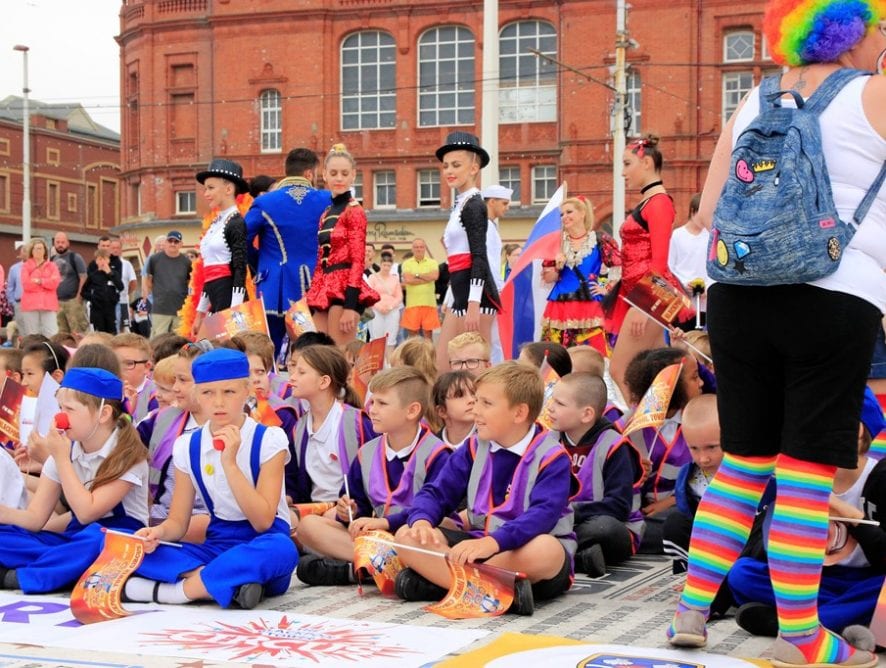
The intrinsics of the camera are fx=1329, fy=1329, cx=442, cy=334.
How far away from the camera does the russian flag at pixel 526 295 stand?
10273mm

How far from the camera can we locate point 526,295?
1049 cm

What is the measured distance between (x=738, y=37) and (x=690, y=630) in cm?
3780

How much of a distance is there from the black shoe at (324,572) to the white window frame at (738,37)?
120 ft

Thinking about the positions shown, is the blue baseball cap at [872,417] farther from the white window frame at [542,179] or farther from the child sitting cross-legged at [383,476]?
the white window frame at [542,179]

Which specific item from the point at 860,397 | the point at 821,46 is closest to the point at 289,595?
the point at 860,397

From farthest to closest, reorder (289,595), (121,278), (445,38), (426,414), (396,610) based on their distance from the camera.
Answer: (445,38), (121,278), (426,414), (289,595), (396,610)

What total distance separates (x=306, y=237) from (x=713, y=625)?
4.96m

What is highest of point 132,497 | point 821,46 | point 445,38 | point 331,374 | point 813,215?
point 445,38

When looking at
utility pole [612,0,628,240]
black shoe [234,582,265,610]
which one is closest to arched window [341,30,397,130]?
utility pole [612,0,628,240]

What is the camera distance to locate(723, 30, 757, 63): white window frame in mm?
39531

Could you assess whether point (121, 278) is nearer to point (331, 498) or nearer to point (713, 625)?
point (331, 498)

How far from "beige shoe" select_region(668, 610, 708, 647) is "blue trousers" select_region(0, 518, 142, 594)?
7.95 feet

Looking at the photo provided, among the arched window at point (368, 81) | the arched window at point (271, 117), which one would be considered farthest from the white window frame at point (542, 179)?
the arched window at point (271, 117)

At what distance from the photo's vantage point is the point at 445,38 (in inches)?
1704
